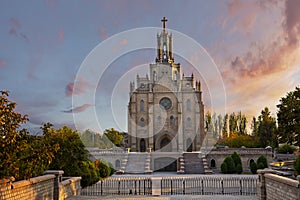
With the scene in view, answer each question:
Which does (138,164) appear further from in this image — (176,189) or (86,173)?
(86,173)

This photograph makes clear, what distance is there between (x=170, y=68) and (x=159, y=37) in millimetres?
5613

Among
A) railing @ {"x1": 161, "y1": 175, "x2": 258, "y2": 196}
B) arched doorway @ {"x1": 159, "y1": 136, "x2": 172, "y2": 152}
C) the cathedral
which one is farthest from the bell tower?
railing @ {"x1": 161, "y1": 175, "x2": 258, "y2": 196}

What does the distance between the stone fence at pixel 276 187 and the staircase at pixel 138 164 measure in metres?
21.6

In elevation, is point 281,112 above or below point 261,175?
above

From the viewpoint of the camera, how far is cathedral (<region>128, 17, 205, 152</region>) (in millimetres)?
52628

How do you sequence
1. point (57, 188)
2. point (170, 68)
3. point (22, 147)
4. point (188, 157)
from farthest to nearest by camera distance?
point (170, 68), point (188, 157), point (57, 188), point (22, 147)

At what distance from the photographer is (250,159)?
133 ft

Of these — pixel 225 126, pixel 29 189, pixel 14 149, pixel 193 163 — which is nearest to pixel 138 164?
pixel 193 163

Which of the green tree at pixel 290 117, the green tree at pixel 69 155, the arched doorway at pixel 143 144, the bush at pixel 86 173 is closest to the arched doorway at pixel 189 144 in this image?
the arched doorway at pixel 143 144

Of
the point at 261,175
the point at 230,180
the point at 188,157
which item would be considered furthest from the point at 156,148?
the point at 261,175

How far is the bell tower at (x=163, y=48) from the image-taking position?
60.2m

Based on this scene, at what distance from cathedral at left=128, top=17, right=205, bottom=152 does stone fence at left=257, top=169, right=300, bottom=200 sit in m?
36.7

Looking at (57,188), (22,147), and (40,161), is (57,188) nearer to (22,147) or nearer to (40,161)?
(40,161)

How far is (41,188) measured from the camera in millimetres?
13523
